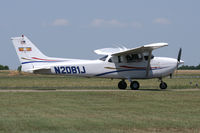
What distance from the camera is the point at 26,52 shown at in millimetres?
26094

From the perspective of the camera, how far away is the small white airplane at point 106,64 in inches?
1030

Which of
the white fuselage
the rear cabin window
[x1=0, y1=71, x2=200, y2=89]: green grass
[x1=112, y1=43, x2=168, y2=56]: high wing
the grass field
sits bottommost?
the grass field

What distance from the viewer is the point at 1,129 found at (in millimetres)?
10602

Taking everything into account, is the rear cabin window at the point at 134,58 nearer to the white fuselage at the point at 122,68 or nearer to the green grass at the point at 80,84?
the white fuselage at the point at 122,68

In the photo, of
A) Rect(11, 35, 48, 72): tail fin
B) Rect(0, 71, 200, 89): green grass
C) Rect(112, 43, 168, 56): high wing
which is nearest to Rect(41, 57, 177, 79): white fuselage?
Rect(112, 43, 168, 56): high wing

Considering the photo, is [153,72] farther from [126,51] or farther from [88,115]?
[88,115]

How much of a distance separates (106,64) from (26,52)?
5.43 metres

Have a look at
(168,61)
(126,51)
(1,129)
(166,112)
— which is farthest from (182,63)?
(1,129)

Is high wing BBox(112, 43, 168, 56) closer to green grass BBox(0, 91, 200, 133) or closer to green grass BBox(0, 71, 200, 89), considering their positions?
green grass BBox(0, 71, 200, 89)

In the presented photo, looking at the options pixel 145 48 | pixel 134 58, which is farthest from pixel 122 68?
pixel 145 48

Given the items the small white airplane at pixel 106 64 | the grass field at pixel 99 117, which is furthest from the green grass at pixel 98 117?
the small white airplane at pixel 106 64

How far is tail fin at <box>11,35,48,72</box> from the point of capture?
25953 millimetres

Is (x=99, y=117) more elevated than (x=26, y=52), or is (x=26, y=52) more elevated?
(x=26, y=52)

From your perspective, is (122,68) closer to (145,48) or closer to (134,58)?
(134,58)
